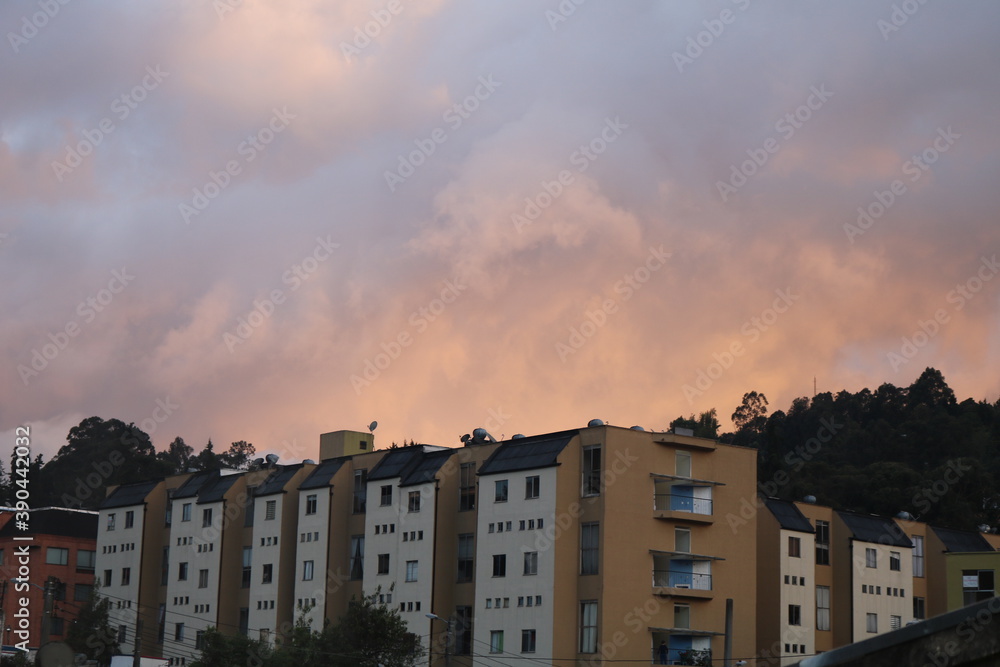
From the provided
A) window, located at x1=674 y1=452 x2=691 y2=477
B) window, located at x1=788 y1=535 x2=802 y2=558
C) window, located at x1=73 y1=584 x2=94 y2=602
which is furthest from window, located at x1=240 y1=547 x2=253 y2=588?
window, located at x1=788 y1=535 x2=802 y2=558

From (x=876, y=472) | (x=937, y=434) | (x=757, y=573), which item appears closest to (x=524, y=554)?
(x=757, y=573)

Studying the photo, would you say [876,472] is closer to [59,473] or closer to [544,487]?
[544,487]

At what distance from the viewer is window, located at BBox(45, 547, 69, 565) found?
12219 cm

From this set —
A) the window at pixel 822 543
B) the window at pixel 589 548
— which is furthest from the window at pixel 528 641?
the window at pixel 822 543

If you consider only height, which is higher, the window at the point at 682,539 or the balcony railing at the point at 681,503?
the balcony railing at the point at 681,503

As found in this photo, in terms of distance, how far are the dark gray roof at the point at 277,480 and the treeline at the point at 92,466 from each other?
59.9 metres

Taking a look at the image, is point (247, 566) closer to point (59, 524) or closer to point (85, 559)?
point (85, 559)

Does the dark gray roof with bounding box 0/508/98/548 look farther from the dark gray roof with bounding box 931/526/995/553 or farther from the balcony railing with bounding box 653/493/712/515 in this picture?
the dark gray roof with bounding box 931/526/995/553

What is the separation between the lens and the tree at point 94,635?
107 meters

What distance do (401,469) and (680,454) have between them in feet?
68.7

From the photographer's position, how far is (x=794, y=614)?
92375 mm

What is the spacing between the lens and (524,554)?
3327 inches

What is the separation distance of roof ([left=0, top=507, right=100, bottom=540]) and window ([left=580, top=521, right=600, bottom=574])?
198 feet

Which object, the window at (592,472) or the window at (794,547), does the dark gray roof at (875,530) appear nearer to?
the window at (794,547)
